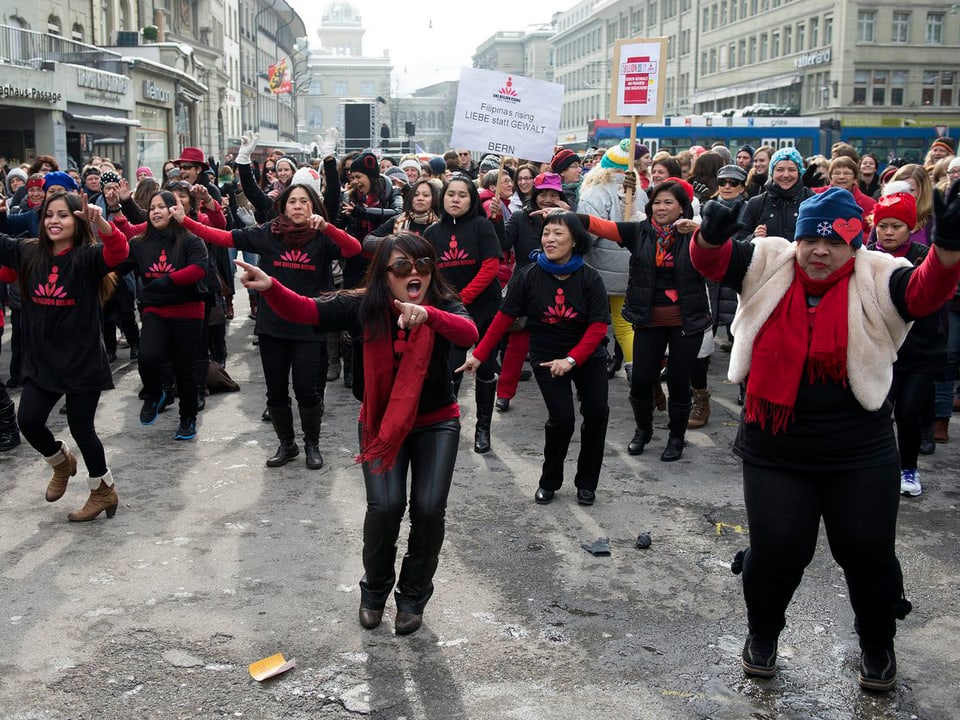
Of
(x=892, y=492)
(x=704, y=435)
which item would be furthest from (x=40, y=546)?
(x=704, y=435)

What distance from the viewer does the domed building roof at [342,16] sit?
190000 millimetres

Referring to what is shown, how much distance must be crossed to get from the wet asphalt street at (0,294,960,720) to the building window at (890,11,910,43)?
199 feet

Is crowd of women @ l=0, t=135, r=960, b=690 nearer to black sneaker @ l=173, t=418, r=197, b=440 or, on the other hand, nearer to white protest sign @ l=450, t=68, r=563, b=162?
black sneaker @ l=173, t=418, r=197, b=440

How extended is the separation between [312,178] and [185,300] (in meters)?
1.34

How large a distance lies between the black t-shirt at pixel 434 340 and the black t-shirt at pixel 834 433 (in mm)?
1474

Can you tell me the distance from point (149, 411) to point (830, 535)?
5974 millimetres

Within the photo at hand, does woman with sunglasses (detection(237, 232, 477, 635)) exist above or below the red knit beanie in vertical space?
below

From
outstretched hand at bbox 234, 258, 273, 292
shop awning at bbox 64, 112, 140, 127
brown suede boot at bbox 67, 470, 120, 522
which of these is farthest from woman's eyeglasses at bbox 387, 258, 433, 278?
shop awning at bbox 64, 112, 140, 127

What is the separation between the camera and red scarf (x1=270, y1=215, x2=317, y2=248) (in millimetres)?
7250

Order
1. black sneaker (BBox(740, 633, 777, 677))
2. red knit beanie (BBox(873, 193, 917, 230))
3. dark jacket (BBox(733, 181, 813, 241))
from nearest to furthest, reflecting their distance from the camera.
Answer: black sneaker (BBox(740, 633, 777, 677)) → red knit beanie (BBox(873, 193, 917, 230)) → dark jacket (BBox(733, 181, 813, 241))

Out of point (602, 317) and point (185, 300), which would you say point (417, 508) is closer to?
point (602, 317)

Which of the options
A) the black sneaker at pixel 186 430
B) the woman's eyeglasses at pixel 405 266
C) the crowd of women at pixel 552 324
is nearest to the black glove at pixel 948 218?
the crowd of women at pixel 552 324

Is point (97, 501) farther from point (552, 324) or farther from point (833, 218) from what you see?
point (833, 218)

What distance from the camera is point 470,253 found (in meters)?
7.82
